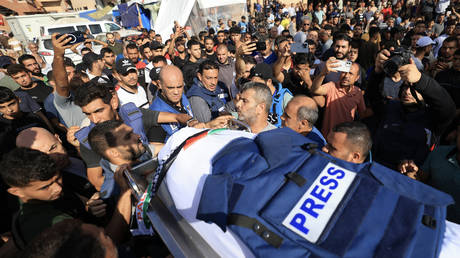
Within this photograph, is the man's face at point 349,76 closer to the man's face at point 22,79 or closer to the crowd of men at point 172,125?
the crowd of men at point 172,125

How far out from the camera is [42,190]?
150 centimetres

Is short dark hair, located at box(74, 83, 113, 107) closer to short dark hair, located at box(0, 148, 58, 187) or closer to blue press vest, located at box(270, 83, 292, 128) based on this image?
short dark hair, located at box(0, 148, 58, 187)

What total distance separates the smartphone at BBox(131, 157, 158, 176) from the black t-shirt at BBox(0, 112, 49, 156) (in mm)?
2503

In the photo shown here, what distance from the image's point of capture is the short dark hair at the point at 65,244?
3.27ft

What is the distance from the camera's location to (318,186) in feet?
3.19

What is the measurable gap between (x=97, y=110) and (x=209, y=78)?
145 centimetres

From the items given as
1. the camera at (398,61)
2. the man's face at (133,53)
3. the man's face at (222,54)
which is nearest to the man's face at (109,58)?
the man's face at (133,53)

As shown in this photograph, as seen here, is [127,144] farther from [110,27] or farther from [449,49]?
[110,27]

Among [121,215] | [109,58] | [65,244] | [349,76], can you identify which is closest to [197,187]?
[65,244]

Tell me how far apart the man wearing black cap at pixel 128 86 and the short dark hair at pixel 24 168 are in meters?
2.17

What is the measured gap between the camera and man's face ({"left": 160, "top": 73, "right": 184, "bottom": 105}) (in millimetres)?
2682

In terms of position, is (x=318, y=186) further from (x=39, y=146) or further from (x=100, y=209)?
(x=39, y=146)

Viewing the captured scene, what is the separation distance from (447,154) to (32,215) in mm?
3011

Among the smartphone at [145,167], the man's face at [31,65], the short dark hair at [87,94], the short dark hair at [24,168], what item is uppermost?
the man's face at [31,65]
